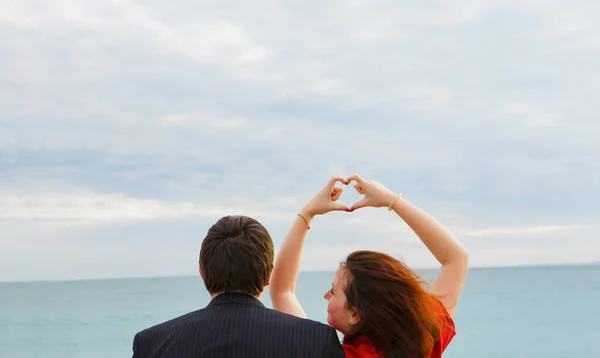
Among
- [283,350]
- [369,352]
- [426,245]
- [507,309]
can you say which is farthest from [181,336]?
[507,309]

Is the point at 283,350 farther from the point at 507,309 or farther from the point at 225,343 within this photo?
the point at 507,309

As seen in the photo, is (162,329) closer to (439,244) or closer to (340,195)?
(340,195)

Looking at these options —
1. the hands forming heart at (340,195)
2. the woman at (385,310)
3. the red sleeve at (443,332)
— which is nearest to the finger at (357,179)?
the hands forming heart at (340,195)

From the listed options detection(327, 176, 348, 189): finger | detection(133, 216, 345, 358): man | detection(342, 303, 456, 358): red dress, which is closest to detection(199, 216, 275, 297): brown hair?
detection(133, 216, 345, 358): man

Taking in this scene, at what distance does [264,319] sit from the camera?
2.40 meters

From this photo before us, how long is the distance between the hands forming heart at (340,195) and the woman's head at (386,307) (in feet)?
1.30

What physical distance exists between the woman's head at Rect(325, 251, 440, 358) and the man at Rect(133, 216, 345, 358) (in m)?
0.10

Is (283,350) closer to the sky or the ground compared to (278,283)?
closer to the ground

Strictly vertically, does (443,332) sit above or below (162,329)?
below

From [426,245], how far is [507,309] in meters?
45.3

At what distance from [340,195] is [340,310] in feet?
2.07

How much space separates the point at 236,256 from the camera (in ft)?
8.11

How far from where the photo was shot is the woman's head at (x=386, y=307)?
2.39 m

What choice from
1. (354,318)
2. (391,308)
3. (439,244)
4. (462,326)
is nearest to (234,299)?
(354,318)
